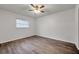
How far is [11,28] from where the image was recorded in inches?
78.9

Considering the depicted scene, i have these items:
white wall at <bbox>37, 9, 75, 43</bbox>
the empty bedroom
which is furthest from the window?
white wall at <bbox>37, 9, 75, 43</bbox>

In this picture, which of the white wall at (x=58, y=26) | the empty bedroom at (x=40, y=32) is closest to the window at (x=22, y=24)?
the empty bedroom at (x=40, y=32)

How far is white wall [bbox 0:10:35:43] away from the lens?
6.07 feet

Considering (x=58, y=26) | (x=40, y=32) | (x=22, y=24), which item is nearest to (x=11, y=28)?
(x=22, y=24)

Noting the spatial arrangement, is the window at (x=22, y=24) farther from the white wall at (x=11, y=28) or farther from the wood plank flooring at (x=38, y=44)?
the wood plank flooring at (x=38, y=44)

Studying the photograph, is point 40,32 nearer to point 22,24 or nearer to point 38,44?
point 38,44

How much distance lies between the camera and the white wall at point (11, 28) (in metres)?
1.85

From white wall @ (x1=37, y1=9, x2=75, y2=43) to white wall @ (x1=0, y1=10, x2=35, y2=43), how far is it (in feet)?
0.71

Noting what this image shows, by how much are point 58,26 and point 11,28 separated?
3.85 feet

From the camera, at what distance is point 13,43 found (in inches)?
77.7

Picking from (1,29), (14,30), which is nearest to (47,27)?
(14,30)

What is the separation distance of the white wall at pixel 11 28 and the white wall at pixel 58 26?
0.22 meters
